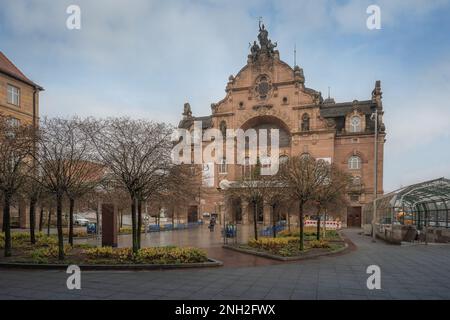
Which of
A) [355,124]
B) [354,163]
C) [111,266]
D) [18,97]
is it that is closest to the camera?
[111,266]

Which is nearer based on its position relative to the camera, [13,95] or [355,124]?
[13,95]

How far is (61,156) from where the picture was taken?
14.5m

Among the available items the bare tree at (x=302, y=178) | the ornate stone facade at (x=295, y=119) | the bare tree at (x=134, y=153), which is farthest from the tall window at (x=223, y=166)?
the bare tree at (x=134, y=153)

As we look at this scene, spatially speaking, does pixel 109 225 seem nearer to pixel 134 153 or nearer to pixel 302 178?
pixel 134 153

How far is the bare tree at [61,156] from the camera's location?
13719mm

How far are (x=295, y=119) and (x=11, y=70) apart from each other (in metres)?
38.0

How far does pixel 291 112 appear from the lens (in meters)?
49.1

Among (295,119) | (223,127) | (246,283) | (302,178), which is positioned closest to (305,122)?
(295,119)

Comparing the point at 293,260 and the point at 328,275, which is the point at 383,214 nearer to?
the point at 293,260

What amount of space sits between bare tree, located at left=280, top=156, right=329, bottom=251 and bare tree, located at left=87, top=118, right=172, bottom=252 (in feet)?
24.6

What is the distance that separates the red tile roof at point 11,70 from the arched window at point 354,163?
142 ft

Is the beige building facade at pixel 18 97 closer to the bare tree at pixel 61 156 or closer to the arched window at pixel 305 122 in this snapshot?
the bare tree at pixel 61 156
